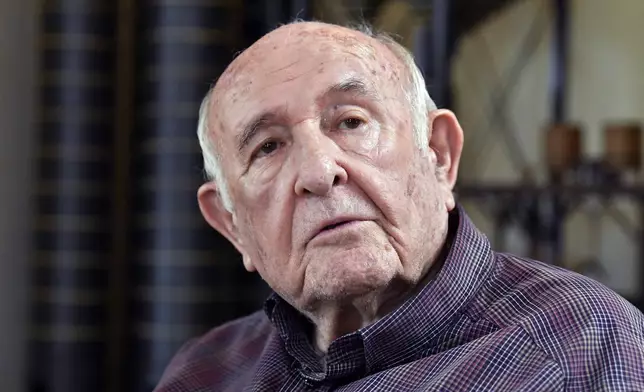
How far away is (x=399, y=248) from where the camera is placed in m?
0.99

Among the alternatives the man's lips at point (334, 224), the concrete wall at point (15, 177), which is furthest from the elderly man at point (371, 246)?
the concrete wall at point (15, 177)

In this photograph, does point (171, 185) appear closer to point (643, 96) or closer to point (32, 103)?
point (32, 103)

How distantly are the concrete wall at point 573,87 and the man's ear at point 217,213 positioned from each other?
236 cm

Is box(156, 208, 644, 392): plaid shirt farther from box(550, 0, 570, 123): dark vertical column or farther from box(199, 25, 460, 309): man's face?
box(550, 0, 570, 123): dark vertical column

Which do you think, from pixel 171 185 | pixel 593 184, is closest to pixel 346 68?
pixel 171 185

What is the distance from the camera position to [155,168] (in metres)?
2.38

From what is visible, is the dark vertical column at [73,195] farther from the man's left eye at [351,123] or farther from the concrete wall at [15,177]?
the man's left eye at [351,123]

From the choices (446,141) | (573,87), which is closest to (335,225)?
(446,141)

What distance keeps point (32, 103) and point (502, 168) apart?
208 centimetres

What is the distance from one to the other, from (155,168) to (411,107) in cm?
144

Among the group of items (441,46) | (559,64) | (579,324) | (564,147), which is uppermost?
(441,46)

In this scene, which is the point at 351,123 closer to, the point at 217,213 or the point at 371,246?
the point at 371,246

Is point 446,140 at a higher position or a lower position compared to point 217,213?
higher

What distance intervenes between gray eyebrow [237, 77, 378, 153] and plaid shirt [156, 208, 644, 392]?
21 centimetres
